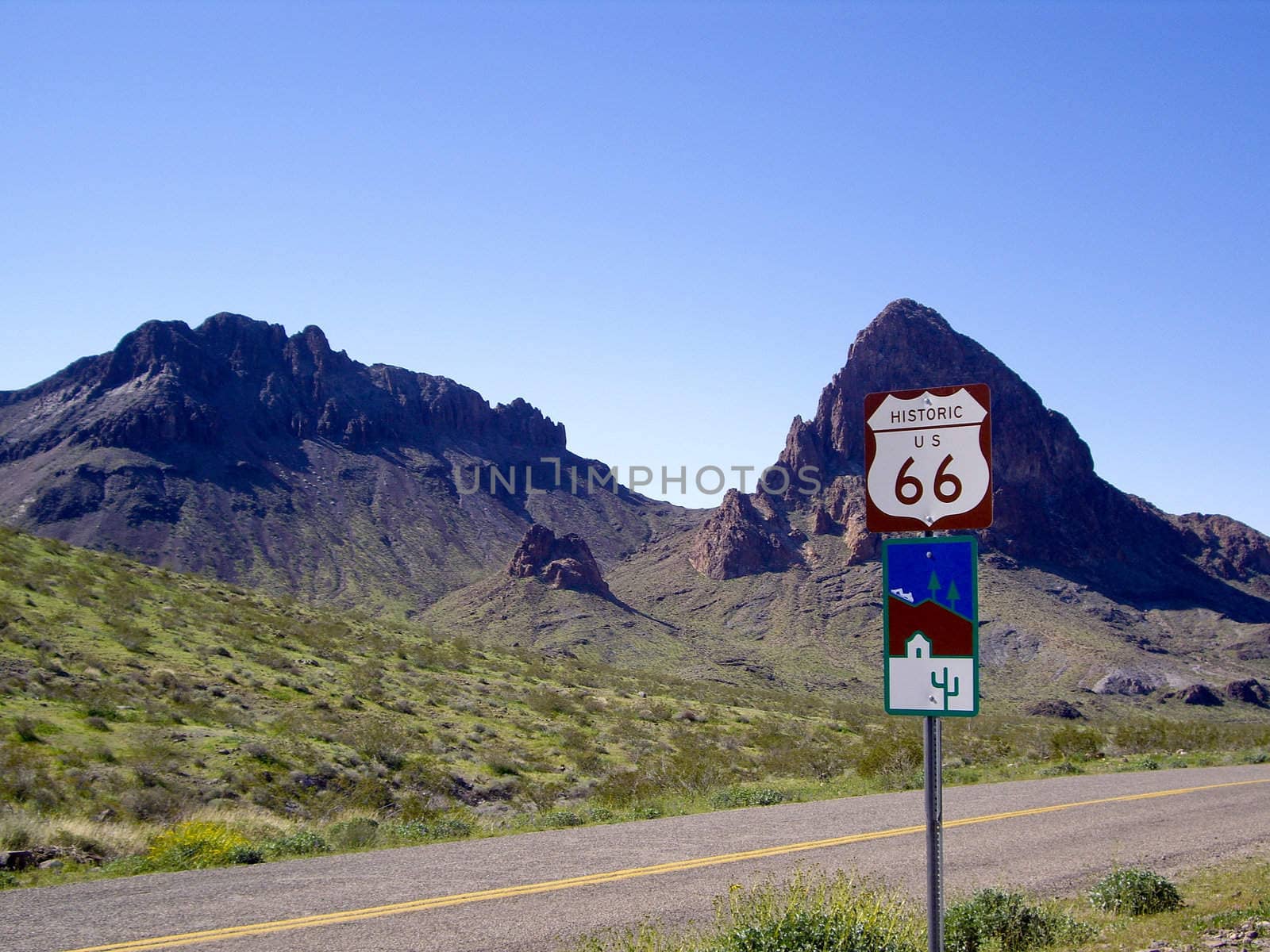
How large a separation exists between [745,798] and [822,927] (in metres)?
10.3

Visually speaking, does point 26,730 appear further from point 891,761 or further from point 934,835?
point 934,835

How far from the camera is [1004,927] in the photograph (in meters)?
7.26

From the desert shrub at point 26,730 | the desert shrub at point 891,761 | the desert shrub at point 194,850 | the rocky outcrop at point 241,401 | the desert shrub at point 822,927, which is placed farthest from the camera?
the rocky outcrop at point 241,401

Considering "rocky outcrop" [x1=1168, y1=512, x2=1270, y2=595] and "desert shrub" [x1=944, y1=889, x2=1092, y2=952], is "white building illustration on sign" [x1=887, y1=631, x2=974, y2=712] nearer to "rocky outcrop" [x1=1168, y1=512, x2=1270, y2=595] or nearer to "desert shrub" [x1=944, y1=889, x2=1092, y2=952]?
"desert shrub" [x1=944, y1=889, x2=1092, y2=952]

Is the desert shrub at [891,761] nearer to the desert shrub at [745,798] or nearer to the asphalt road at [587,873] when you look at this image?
the desert shrub at [745,798]

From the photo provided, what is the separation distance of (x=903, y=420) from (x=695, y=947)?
3537 millimetres

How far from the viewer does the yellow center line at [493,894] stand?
269 inches

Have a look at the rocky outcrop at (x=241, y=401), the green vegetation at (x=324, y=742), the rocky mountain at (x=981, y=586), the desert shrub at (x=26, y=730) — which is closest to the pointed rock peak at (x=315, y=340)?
the rocky outcrop at (x=241, y=401)

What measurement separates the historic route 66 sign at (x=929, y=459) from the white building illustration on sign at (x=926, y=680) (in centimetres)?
58

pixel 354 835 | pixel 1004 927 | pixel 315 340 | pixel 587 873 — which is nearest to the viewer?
pixel 1004 927

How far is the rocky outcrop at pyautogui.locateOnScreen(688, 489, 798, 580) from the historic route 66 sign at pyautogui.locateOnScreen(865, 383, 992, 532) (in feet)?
329

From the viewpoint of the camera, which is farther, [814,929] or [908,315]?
[908,315]

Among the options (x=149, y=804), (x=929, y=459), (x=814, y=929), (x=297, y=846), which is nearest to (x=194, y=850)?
(x=297, y=846)

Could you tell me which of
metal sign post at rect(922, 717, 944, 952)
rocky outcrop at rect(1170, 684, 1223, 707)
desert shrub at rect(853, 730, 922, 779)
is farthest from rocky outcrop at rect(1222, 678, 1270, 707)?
metal sign post at rect(922, 717, 944, 952)
